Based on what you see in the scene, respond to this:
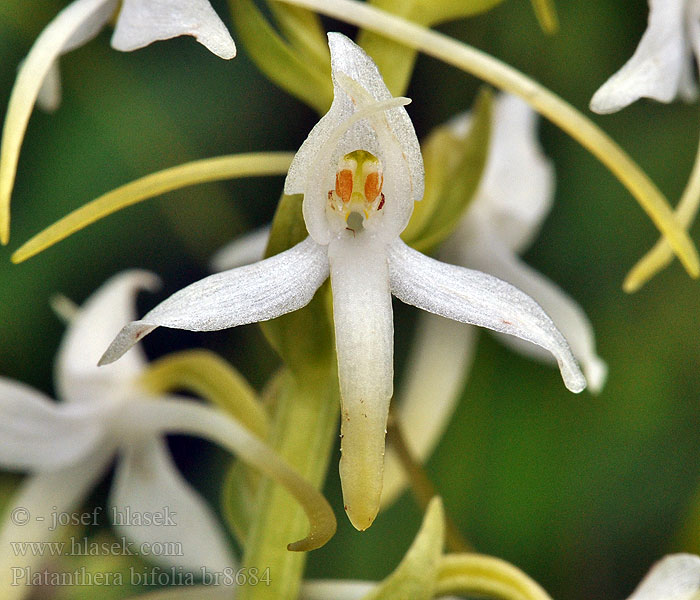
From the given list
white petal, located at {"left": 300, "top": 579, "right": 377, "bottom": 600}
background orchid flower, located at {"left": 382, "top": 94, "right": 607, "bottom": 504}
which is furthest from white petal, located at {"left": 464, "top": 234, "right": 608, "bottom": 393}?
white petal, located at {"left": 300, "top": 579, "right": 377, "bottom": 600}

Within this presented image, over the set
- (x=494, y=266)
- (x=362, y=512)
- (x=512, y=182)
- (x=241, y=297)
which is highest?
(x=512, y=182)

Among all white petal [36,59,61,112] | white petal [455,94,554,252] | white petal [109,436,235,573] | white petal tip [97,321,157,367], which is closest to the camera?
white petal tip [97,321,157,367]

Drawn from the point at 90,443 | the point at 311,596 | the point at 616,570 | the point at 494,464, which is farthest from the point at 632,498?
the point at 90,443

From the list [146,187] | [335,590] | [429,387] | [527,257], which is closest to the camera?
[146,187]

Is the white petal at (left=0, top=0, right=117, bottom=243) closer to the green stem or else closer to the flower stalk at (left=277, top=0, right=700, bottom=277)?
the flower stalk at (left=277, top=0, right=700, bottom=277)

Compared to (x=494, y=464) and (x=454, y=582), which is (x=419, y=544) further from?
(x=494, y=464)

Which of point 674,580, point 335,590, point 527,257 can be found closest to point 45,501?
point 335,590

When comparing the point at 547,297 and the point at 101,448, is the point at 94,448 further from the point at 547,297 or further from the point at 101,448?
the point at 547,297
